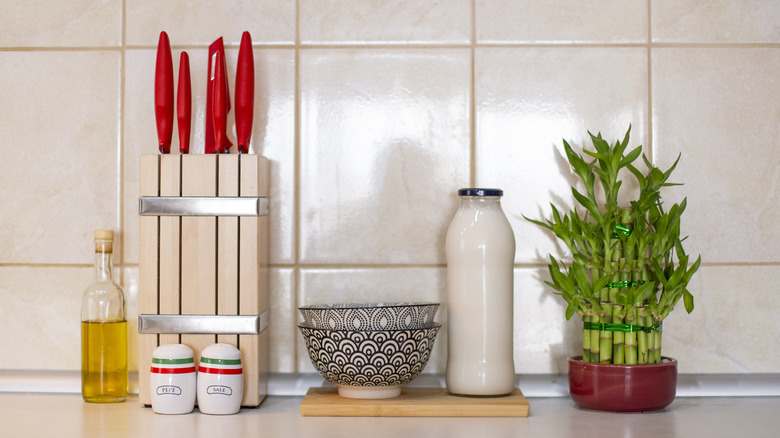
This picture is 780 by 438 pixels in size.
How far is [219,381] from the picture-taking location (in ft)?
2.78

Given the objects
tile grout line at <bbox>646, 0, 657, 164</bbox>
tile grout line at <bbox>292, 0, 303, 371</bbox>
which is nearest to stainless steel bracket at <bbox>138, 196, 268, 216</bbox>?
tile grout line at <bbox>292, 0, 303, 371</bbox>

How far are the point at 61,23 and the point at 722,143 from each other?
886 millimetres

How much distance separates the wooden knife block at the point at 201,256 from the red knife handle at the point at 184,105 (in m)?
0.04

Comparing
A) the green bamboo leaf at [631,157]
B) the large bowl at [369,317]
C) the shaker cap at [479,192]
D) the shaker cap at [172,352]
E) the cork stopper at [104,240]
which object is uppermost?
the green bamboo leaf at [631,157]

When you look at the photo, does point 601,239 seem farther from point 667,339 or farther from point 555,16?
point 555,16

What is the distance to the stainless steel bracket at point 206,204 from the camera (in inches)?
34.9

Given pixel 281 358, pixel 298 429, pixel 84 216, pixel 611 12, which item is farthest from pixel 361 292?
pixel 611 12

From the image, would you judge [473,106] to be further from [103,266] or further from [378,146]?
[103,266]

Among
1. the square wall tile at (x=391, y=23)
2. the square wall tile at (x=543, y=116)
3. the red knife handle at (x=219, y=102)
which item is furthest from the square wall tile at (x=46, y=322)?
the square wall tile at (x=543, y=116)

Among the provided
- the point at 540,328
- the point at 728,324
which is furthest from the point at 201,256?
the point at 728,324

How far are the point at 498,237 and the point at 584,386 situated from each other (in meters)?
0.20

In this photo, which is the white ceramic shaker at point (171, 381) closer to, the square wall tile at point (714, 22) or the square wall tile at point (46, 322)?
the square wall tile at point (46, 322)

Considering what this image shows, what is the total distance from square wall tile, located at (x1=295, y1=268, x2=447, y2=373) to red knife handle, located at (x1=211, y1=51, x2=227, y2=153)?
21 cm

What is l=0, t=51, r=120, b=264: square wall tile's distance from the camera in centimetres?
100
